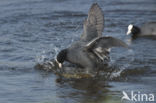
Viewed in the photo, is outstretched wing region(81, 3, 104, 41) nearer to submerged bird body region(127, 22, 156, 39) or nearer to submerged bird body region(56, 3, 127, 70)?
submerged bird body region(56, 3, 127, 70)

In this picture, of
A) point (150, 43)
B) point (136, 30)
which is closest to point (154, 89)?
point (150, 43)

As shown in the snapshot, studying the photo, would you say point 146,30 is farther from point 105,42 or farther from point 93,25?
point 105,42

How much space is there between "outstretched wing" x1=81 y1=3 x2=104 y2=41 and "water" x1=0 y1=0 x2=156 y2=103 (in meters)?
0.59

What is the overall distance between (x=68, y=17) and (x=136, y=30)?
1.63m

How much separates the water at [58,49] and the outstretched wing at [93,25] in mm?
589

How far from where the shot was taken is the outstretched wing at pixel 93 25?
293 inches

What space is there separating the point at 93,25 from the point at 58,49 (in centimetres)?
106

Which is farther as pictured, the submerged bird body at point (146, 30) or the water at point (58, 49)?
the submerged bird body at point (146, 30)

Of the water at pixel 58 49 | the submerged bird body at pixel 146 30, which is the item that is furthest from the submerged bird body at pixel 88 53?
the submerged bird body at pixel 146 30

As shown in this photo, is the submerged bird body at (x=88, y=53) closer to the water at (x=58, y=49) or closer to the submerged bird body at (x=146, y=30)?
the water at (x=58, y=49)

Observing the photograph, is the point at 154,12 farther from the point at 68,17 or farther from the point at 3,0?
the point at 3,0

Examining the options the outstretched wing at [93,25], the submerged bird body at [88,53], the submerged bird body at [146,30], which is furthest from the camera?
the submerged bird body at [146,30]

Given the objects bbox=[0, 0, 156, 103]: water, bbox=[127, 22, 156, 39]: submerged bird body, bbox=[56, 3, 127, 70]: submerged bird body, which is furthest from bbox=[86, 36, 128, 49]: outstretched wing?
bbox=[127, 22, 156, 39]: submerged bird body

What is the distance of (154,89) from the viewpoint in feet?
20.3
